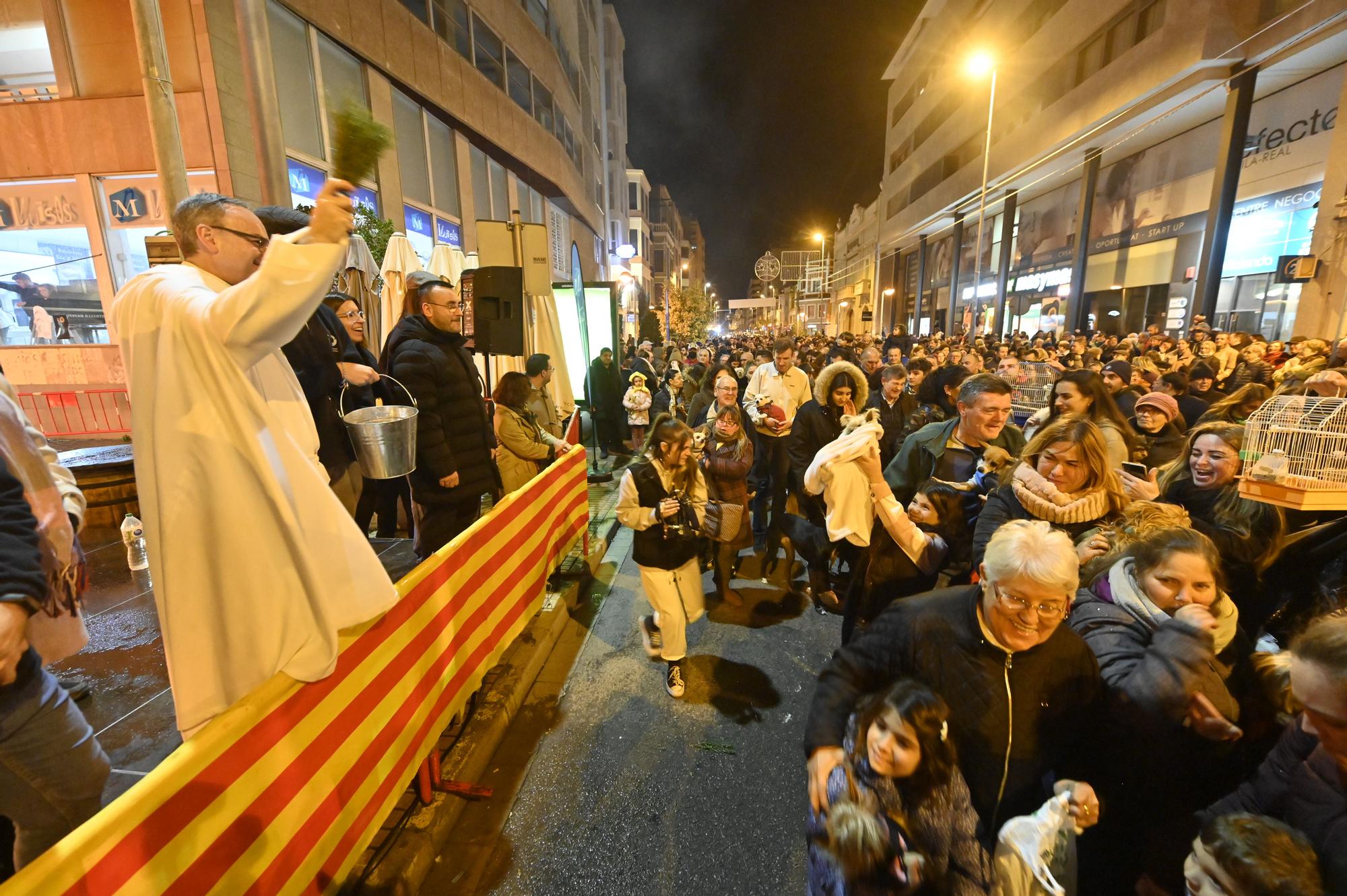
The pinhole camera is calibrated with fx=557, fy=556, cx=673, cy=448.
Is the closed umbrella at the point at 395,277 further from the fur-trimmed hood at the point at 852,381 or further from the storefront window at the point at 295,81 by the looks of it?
the fur-trimmed hood at the point at 852,381

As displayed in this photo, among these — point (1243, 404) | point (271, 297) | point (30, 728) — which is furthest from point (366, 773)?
point (1243, 404)

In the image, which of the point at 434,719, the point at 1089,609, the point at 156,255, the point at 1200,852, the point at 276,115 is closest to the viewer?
the point at 1200,852

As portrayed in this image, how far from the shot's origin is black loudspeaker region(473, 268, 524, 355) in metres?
5.32

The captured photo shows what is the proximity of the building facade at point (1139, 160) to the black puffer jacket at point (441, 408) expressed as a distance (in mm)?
19210

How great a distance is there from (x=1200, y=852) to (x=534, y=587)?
3.95m

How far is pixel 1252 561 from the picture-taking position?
2.68 m

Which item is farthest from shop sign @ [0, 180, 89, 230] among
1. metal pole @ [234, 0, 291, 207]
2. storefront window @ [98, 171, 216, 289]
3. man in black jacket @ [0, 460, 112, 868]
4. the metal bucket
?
man in black jacket @ [0, 460, 112, 868]

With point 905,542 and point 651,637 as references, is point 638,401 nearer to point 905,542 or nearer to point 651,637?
point 651,637

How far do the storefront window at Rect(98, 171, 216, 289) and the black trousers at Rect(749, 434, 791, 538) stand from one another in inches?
409

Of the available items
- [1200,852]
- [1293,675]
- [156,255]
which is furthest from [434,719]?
[156,255]

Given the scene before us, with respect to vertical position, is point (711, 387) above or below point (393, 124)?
below

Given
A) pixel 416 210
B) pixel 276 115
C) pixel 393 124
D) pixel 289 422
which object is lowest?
pixel 289 422

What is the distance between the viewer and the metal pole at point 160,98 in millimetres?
4809

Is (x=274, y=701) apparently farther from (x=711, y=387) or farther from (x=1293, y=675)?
(x=711, y=387)
